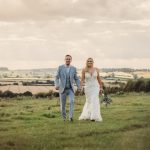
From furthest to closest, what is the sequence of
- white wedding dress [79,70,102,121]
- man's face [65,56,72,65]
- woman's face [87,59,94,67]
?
white wedding dress [79,70,102,121] → woman's face [87,59,94,67] → man's face [65,56,72,65]

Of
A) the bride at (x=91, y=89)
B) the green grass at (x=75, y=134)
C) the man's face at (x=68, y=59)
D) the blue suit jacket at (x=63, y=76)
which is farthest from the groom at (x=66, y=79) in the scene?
the green grass at (x=75, y=134)

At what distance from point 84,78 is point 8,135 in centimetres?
631

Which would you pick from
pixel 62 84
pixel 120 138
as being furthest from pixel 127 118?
pixel 120 138

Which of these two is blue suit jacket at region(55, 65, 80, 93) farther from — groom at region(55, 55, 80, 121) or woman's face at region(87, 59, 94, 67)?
woman's face at region(87, 59, 94, 67)

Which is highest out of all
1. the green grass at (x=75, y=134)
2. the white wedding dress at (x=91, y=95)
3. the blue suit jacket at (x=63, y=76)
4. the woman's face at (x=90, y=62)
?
the woman's face at (x=90, y=62)

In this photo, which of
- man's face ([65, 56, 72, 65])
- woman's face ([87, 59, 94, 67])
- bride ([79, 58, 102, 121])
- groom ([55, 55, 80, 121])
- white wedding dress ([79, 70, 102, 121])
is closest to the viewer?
man's face ([65, 56, 72, 65])

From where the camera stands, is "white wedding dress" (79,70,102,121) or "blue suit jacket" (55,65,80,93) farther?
"white wedding dress" (79,70,102,121)

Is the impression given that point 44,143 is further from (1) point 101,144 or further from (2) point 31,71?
(2) point 31,71

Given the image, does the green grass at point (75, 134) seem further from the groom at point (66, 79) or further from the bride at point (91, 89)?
the groom at point (66, 79)

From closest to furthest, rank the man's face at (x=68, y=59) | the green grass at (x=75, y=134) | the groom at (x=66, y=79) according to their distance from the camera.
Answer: the green grass at (x=75, y=134), the man's face at (x=68, y=59), the groom at (x=66, y=79)

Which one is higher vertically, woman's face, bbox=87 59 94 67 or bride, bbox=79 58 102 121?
woman's face, bbox=87 59 94 67

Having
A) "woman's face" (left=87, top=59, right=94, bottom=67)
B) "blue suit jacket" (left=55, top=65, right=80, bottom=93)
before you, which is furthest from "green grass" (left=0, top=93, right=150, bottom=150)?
"woman's face" (left=87, top=59, right=94, bottom=67)

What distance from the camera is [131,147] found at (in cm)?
1315

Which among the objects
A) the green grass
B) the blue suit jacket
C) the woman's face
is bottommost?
the green grass
